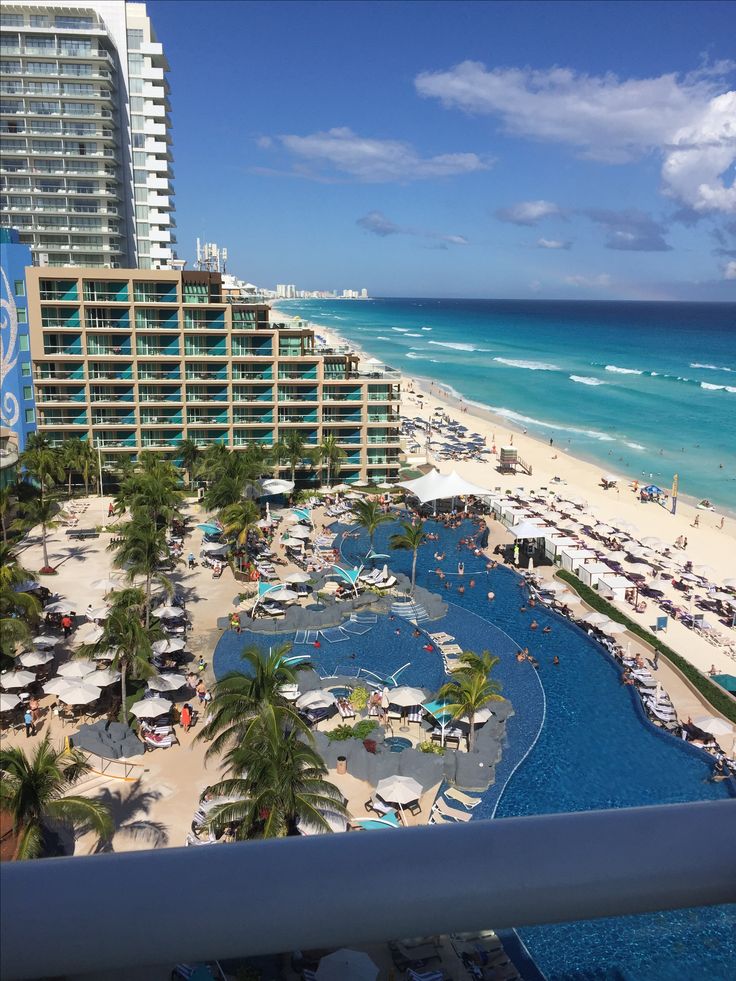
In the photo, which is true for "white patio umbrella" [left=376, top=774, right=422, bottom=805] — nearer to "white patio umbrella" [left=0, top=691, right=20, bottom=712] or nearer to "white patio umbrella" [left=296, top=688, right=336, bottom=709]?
"white patio umbrella" [left=296, top=688, right=336, bottom=709]

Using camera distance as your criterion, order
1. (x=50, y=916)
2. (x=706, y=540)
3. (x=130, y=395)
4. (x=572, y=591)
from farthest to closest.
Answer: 1. (x=130, y=395)
2. (x=706, y=540)
3. (x=572, y=591)
4. (x=50, y=916)

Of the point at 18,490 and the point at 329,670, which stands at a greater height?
the point at 18,490

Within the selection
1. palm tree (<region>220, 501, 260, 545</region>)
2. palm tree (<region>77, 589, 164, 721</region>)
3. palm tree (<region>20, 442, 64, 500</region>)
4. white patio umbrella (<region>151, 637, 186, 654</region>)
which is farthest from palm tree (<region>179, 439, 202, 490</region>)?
palm tree (<region>77, 589, 164, 721</region>)

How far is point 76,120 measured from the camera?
6209cm

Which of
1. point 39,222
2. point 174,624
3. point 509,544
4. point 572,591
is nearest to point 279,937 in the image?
point 174,624

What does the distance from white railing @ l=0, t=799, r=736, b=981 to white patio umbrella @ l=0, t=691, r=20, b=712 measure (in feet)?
79.5

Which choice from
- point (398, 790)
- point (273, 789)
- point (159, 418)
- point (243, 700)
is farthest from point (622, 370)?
point (273, 789)

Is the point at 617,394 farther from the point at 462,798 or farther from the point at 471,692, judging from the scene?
the point at 462,798

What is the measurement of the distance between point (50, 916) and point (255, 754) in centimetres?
1436

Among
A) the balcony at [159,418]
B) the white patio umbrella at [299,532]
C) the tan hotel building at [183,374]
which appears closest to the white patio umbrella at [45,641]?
the white patio umbrella at [299,532]

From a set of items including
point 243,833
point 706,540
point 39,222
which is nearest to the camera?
point 243,833

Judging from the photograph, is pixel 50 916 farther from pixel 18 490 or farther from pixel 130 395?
pixel 130 395

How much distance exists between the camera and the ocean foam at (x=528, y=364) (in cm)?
14138

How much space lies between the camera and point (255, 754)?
15.1m
